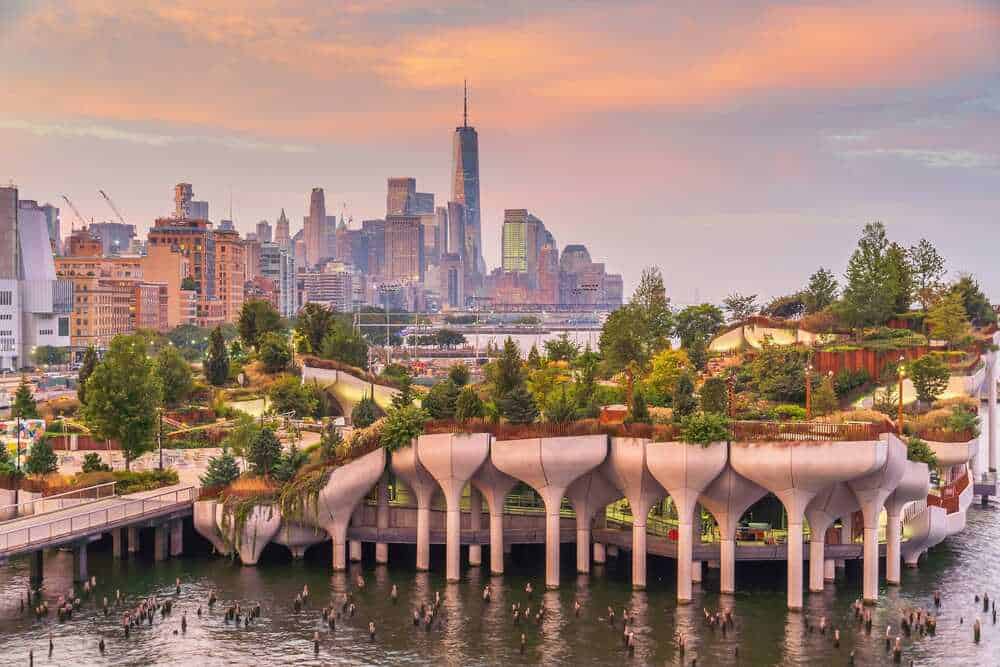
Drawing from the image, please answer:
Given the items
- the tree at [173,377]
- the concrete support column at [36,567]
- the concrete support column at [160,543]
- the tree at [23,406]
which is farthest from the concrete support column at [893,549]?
the tree at [23,406]

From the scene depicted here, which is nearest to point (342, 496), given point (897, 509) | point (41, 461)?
point (41, 461)

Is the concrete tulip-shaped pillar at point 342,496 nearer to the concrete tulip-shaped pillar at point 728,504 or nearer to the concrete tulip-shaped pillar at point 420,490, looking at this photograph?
the concrete tulip-shaped pillar at point 420,490

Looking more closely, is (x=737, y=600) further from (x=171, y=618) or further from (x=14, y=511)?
(x=14, y=511)

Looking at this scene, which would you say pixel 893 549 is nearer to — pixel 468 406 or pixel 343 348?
pixel 468 406

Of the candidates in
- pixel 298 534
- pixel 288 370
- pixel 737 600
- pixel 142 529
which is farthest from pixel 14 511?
pixel 288 370

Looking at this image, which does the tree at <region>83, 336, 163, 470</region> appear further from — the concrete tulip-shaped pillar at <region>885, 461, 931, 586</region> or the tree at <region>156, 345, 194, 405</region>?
the concrete tulip-shaped pillar at <region>885, 461, 931, 586</region>
